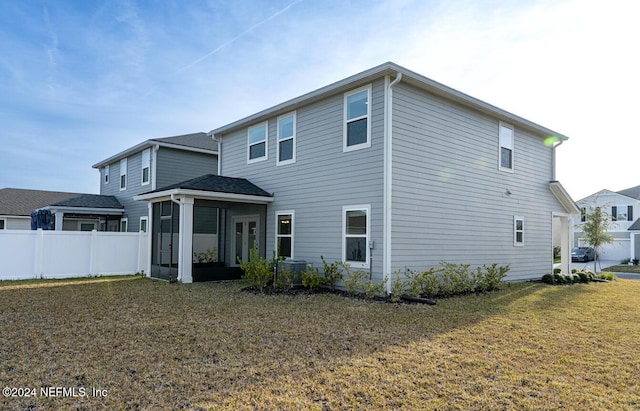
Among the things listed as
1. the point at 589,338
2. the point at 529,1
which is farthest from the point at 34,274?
the point at 529,1

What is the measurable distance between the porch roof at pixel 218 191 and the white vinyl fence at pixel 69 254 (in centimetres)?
205

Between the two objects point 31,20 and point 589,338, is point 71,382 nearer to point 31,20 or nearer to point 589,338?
point 589,338

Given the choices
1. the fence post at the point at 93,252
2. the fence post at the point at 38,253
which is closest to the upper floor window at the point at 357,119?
the fence post at the point at 93,252

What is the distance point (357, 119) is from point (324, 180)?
5.98 feet

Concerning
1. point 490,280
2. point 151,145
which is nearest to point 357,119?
point 490,280

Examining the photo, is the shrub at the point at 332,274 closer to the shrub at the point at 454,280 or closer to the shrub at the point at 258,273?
the shrub at the point at 258,273

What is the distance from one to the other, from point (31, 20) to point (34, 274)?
7264 mm

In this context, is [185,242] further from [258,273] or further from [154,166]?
[154,166]

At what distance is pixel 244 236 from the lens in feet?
47.0

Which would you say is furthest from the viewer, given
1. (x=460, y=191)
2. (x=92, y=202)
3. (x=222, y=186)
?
(x=92, y=202)

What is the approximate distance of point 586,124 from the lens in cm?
1394

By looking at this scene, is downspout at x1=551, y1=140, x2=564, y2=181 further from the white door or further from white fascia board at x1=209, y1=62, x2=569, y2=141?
the white door

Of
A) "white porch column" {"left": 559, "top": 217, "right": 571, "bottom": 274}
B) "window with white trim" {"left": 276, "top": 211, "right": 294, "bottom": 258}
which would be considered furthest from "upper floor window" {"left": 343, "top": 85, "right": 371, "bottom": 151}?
"white porch column" {"left": 559, "top": 217, "right": 571, "bottom": 274}

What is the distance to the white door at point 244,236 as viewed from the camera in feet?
45.3
